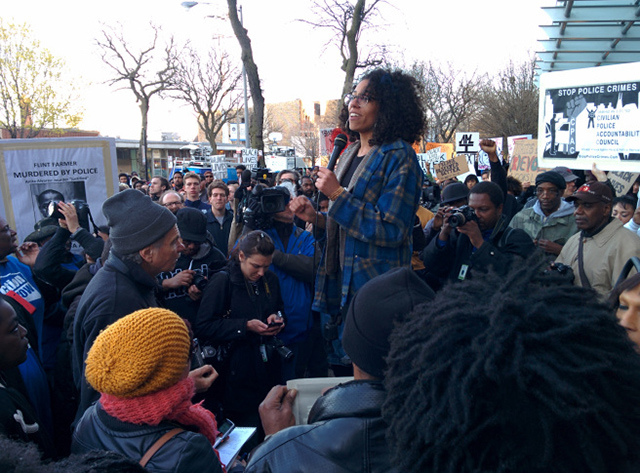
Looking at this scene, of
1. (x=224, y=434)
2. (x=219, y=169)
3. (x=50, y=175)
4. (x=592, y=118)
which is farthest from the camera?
Result: (x=219, y=169)

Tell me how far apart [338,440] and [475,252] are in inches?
94.8

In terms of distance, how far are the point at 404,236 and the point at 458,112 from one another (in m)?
32.7

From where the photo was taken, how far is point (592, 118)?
18.8 ft

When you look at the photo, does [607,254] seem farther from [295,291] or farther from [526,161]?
[526,161]

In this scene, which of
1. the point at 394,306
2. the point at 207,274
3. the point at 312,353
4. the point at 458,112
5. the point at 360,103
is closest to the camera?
the point at 394,306

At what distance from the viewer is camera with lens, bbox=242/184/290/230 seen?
3984 millimetres

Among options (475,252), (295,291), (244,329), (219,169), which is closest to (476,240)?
(475,252)

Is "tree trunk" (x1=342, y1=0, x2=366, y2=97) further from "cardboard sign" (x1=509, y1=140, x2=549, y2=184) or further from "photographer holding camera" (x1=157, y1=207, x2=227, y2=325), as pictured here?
"photographer holding camera" (x1=157, y1=207, x2=227, y2=325)

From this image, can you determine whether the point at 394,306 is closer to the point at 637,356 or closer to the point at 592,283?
the point at 637,356

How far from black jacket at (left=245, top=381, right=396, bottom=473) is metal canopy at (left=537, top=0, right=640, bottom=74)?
8.32m

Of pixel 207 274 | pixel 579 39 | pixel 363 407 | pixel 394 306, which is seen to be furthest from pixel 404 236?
pixel 579 39

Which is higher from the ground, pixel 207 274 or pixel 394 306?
pixel 394 306

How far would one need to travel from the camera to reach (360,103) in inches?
105

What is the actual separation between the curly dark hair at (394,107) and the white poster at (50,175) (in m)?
3.51
